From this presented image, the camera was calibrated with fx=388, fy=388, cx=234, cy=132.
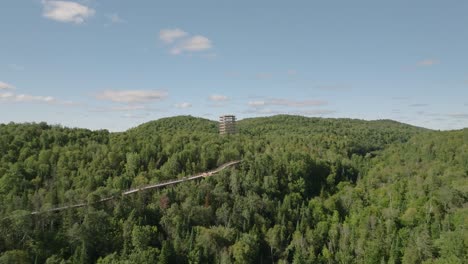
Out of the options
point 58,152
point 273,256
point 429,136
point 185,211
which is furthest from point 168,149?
point 429,136

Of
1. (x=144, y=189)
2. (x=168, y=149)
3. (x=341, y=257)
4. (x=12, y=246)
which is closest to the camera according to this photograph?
(x=12, y=246)

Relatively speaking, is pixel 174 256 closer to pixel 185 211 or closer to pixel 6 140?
pixel 185 211

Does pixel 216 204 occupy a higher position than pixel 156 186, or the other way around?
pixel 156 186

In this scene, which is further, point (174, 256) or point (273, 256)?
point (273, 256)

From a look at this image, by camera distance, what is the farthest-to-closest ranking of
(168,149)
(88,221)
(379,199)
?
(168,149) → (379,199) → (88,221)

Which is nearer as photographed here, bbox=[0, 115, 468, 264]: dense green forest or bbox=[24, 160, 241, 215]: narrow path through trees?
bbox=[0, 115, 468, 264]: dense green forest

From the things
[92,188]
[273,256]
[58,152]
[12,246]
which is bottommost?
[273,256]

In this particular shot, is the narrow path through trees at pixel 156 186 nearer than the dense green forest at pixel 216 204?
No

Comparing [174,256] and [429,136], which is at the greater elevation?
[429,136]
